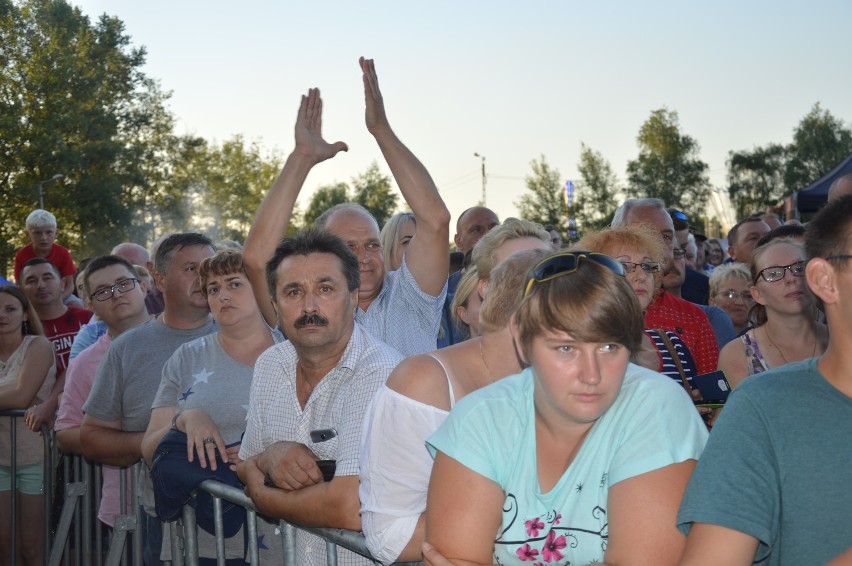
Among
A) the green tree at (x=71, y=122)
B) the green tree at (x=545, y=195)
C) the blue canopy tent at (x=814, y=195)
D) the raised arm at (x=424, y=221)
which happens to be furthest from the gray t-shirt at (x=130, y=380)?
the green tree at (x=545, y=195)

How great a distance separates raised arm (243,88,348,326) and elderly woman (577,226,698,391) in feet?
4.69

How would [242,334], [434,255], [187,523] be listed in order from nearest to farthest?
[187,523], [434,255], [242,334]

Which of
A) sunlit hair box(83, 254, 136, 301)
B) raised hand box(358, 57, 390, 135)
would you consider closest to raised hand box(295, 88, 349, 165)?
raised hand box(358, 57, 390, 135)

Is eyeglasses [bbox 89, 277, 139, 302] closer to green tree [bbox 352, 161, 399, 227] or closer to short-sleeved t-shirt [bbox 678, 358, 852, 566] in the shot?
short-sleeved t-shirt [bbox 678, 358, 852, 566]

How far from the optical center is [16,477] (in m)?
6.77

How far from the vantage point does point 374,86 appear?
16.3 ft

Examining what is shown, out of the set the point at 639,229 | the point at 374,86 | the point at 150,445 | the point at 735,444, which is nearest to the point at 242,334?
the point at 150,445

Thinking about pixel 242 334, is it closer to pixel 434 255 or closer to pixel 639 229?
pixel 434 255

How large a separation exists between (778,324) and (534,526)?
111 inches

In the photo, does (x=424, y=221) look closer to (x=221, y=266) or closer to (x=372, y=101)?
(x=372, y=101)

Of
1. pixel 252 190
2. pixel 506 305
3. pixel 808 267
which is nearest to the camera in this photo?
pixel 808 267

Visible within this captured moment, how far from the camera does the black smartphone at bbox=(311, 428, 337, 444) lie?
11.5 feet

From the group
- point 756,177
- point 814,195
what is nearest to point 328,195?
point 756,177

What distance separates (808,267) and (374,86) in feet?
9.59
